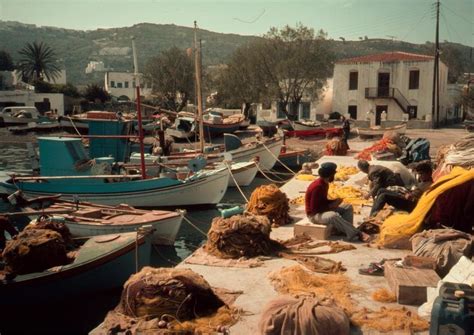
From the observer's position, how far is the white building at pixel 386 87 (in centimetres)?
4494

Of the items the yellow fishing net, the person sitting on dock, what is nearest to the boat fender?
the person sitting on dock

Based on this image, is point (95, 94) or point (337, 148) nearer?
point (337, 148)

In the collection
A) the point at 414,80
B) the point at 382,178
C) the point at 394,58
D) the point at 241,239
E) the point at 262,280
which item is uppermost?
the point at 394,58

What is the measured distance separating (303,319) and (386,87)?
144 feet

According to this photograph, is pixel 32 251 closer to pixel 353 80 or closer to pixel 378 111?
pixel 378 111

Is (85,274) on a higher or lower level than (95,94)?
lower

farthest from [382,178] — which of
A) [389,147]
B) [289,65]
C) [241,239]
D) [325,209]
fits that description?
[289,65]

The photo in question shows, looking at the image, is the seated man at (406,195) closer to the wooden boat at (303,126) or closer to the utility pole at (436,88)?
the wooden boat at (303,126)

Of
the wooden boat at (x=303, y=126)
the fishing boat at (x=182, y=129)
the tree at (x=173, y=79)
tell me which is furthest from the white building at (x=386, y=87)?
the tree at (x=173, y=79)

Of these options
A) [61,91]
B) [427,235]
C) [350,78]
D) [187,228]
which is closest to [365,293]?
[427,235]

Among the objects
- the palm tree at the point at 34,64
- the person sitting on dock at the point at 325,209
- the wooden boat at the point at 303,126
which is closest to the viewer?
the person sitting on dock at the point at 325,209

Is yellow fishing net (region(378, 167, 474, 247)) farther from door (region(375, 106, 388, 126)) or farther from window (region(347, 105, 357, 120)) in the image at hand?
window (region(347, 105, 357, 120))

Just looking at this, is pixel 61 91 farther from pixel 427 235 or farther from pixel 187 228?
pixel 427 235

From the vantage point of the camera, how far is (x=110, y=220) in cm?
1270
